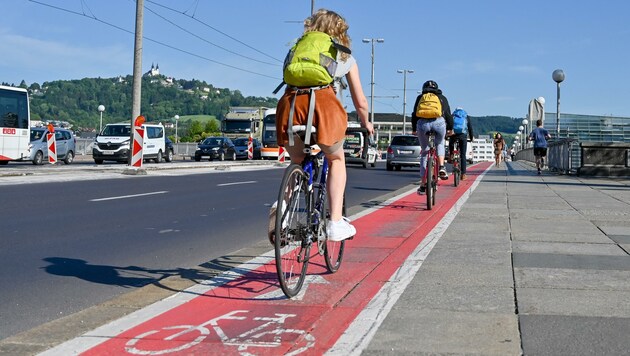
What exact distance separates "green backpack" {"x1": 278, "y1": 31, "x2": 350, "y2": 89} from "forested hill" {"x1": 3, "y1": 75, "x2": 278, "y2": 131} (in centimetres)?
14225

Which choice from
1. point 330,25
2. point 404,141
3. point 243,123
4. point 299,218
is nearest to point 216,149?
point 243,123

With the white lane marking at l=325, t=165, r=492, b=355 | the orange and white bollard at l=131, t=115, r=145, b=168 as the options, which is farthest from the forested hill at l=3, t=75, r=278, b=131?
the white lane marking at l=325, t=165, r=492, b=355

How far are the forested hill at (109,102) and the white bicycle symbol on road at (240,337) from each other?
143114mm

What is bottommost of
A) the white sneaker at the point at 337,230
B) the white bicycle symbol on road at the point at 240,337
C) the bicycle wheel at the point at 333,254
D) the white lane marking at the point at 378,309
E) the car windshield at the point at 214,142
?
the white bicycle symbol on road at the point at 240,337

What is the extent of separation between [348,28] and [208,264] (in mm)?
2315

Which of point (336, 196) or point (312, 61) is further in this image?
point (336, 196)

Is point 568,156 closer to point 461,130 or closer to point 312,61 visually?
point 461,130

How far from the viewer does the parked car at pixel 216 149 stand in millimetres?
48781

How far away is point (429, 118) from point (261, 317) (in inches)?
312

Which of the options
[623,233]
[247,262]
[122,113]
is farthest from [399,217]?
[122,113]

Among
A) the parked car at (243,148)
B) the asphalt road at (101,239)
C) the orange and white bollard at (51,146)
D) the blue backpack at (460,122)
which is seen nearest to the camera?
the asphalt road at (101,239)

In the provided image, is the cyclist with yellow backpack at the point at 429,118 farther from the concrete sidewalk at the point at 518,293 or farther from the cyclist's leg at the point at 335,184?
the cyclist's leg at the point at 335,184

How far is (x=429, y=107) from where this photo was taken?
12094 millimetres

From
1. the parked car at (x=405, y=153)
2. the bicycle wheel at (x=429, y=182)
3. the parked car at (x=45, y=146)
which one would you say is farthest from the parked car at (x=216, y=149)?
the bicycle wheel at (x=429, y=182)
